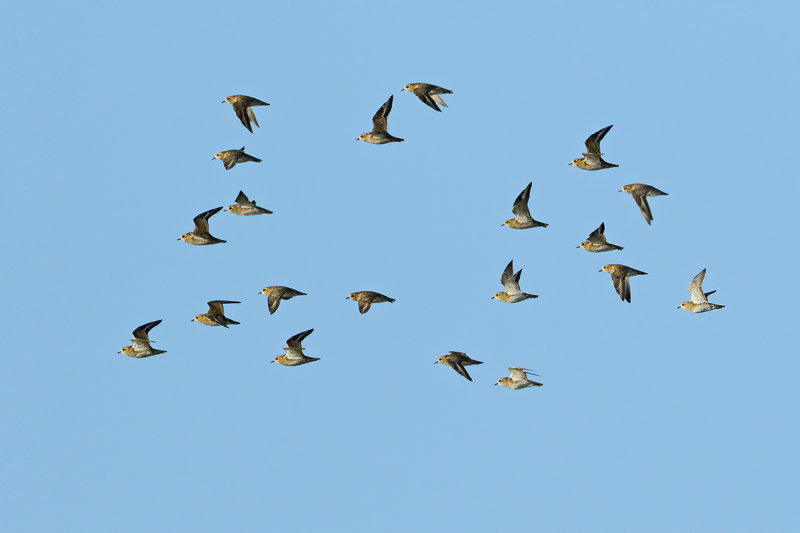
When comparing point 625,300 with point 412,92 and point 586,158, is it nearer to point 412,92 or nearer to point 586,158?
point 586,158

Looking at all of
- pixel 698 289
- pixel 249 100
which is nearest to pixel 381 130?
pixel 249 100

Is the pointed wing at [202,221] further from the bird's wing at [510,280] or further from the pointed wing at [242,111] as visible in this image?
the bird's wing at [510,280]

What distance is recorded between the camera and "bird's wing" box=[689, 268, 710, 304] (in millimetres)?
57188

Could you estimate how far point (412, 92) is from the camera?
5641 cm

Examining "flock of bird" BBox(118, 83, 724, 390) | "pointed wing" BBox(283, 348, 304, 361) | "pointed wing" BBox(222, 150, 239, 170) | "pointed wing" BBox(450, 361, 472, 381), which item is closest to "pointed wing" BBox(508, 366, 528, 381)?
"flock of bird" BBox(118, 83, 724, 390)

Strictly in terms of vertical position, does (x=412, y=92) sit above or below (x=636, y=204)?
above

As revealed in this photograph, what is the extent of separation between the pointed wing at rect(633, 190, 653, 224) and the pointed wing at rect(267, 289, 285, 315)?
12.5 metres

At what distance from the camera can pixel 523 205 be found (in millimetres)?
56688

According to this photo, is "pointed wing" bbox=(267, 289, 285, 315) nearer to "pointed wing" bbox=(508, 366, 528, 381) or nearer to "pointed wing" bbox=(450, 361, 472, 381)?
"pointed wing" bbox=(450, 361, 472, 381)

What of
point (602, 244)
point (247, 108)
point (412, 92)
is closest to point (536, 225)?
point (602, 244)

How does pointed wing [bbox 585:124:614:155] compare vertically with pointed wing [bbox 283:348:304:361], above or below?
above

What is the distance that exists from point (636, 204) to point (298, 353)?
1241 centimetres

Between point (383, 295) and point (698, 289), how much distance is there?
1072 cm

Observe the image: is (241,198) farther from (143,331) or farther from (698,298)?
(698,298)
